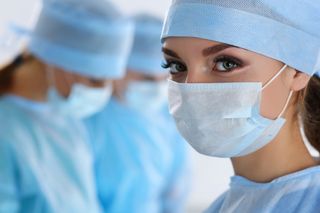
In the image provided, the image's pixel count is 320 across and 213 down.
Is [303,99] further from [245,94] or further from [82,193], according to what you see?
[82,193]

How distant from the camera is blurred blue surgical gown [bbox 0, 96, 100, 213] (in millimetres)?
2217

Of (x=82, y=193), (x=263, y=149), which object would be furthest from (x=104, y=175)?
(x=263, y=149)

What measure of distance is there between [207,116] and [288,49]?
20 centimetres

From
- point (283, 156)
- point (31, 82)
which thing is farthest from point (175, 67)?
point (31, 82)

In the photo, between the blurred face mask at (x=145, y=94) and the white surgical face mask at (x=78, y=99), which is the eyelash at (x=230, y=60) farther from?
the blurred face mask at (x=145, y=94)

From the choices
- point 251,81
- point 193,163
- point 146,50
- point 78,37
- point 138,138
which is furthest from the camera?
point 193,163

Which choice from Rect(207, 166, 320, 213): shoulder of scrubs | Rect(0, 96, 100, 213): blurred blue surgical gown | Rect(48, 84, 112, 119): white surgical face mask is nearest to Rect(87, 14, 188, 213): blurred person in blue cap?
Rect(0, 96, 100, 213): blurred blue surgical gown

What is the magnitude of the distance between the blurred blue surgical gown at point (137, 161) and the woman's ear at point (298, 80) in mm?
1634

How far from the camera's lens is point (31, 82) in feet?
7.68

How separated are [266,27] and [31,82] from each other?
4.27 feet

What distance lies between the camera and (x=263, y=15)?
3.99 feet

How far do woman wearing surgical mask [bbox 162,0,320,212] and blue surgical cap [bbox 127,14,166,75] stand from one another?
1670 mm

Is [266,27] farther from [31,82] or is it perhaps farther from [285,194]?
[31,82]

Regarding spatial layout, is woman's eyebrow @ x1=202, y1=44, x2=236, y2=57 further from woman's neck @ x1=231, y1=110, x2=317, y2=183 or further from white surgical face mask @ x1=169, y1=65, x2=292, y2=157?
woman's neck @ x1=231, y1=110, x2=317, y2=183
